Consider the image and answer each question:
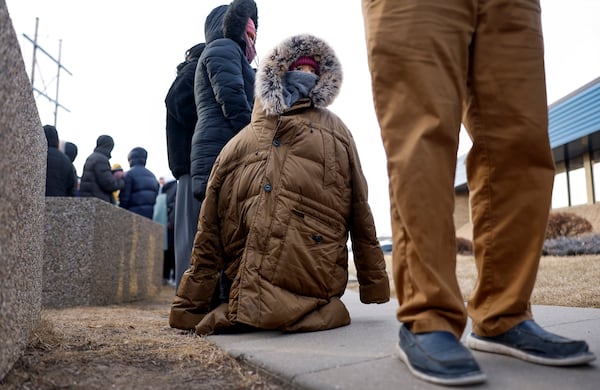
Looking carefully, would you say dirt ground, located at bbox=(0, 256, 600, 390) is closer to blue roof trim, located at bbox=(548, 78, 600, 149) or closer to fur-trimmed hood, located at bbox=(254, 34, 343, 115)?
fur-trimmed hood, located at bbox=(254, 34, 343, 115)

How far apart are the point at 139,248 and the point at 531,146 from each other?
4.62 meters

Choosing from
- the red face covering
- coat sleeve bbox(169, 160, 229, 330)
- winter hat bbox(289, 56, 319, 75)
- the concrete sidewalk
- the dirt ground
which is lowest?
the dirt ground

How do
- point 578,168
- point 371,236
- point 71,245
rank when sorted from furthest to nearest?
point 578,168 < point 71,245 < point 371,236

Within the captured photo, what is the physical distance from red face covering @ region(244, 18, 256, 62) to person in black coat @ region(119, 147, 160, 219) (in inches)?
162

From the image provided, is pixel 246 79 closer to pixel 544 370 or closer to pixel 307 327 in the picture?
pixel 307 327

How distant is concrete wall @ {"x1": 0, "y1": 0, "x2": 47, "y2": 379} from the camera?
1463 millimetres

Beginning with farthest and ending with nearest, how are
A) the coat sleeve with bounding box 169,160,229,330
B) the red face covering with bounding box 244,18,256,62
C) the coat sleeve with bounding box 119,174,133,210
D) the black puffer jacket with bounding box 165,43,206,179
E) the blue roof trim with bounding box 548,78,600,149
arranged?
1. the blue roof trim with bounding box 548,78,600,149
2. the coat sleeve with bounding box 119,174,133,210
3. the black puffer jacket with bounding box 165,43,206,179
4. the red face covering with bounding box 244,18,256,62
5. the coat sleeve with bounding box 169,160,229,330

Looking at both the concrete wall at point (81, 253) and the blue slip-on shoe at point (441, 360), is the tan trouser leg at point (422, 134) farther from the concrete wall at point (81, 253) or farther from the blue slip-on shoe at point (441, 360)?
the concrete wall at point (81, 253)

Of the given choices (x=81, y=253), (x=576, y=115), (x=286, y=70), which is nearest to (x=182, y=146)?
(x=81, y=253)

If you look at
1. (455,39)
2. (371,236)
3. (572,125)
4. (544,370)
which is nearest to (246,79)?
(371,236)

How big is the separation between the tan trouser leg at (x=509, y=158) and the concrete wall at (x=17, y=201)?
4.36 ft

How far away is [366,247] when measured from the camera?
2656 mm

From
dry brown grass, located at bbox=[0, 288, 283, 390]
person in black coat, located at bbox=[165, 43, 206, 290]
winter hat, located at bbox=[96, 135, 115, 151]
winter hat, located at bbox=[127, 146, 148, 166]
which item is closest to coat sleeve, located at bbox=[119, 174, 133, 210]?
winter hat, located at bbox=[127, 146, 148, 166]

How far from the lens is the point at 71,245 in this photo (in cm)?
422
